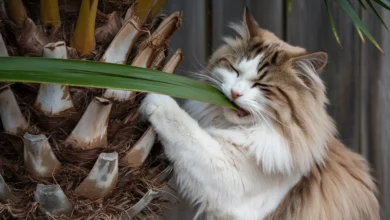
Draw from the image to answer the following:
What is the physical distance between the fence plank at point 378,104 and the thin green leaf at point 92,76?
0.96 meters

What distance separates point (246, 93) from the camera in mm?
1186

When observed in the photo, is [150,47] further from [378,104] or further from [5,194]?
[378,104]

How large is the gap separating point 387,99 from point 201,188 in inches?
30.3

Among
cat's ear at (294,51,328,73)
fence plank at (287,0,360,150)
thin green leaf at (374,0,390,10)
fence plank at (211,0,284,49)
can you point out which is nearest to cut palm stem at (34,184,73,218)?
cat's ear at (294,51,328,73)

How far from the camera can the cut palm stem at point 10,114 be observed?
903 mm

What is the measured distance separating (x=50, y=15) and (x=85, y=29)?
68 millimetres

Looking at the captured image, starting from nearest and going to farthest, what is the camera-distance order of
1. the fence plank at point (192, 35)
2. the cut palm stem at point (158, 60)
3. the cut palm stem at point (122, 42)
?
the cut palm stem at point (122, 42) < the cut palm stem at point (158, 60) < the fence plank at point (192, 35)

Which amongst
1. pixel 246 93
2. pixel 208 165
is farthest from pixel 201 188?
pixel 246 93

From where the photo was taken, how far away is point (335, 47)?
1.68 m

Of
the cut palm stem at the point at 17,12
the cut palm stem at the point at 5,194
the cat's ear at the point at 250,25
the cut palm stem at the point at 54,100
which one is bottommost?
the cut palm stem at the point at 5,194

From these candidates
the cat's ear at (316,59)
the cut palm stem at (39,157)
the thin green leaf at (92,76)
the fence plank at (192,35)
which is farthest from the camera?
the fence plank at (192,35)

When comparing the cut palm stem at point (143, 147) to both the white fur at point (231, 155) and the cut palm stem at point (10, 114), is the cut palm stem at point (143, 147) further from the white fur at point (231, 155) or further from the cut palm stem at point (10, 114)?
the cut palm stem at point (10, 114)

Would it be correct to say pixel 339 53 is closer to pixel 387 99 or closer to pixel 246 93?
pixel 387 99

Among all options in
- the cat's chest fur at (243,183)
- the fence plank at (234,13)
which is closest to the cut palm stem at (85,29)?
the cat's chest fur at (243,183)
